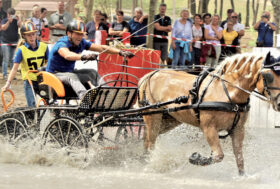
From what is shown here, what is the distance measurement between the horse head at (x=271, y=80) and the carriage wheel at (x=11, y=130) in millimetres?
3591

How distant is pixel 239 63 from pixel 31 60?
3792 mm

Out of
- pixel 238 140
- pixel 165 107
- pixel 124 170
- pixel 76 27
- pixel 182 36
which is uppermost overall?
pixel 76 27

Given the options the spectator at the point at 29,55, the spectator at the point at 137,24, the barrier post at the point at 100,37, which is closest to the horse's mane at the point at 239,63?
the spectator at the point at 29,55

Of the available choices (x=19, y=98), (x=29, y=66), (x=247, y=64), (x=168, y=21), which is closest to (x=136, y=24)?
(x=168, y=21)

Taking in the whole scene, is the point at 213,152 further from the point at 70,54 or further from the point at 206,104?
the point at 70,54

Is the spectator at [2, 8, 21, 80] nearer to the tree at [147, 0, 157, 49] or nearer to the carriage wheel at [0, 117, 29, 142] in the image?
the tree at [147, 0, 157, 49]

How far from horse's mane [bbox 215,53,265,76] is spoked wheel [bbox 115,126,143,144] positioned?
197cm

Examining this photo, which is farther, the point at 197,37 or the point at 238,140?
the point at 197,37

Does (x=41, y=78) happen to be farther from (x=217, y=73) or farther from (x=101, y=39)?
(x=101, y=39)

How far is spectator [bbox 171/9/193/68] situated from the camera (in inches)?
561

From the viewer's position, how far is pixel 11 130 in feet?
27.0

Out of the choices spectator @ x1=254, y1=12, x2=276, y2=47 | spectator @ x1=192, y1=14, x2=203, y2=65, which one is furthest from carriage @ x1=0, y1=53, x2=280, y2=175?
spectator @ x1=254, y1=12, x2=276, y2=47

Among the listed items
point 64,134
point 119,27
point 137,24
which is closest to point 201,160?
point 64,134

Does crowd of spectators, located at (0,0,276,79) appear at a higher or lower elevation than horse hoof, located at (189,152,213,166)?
higher
